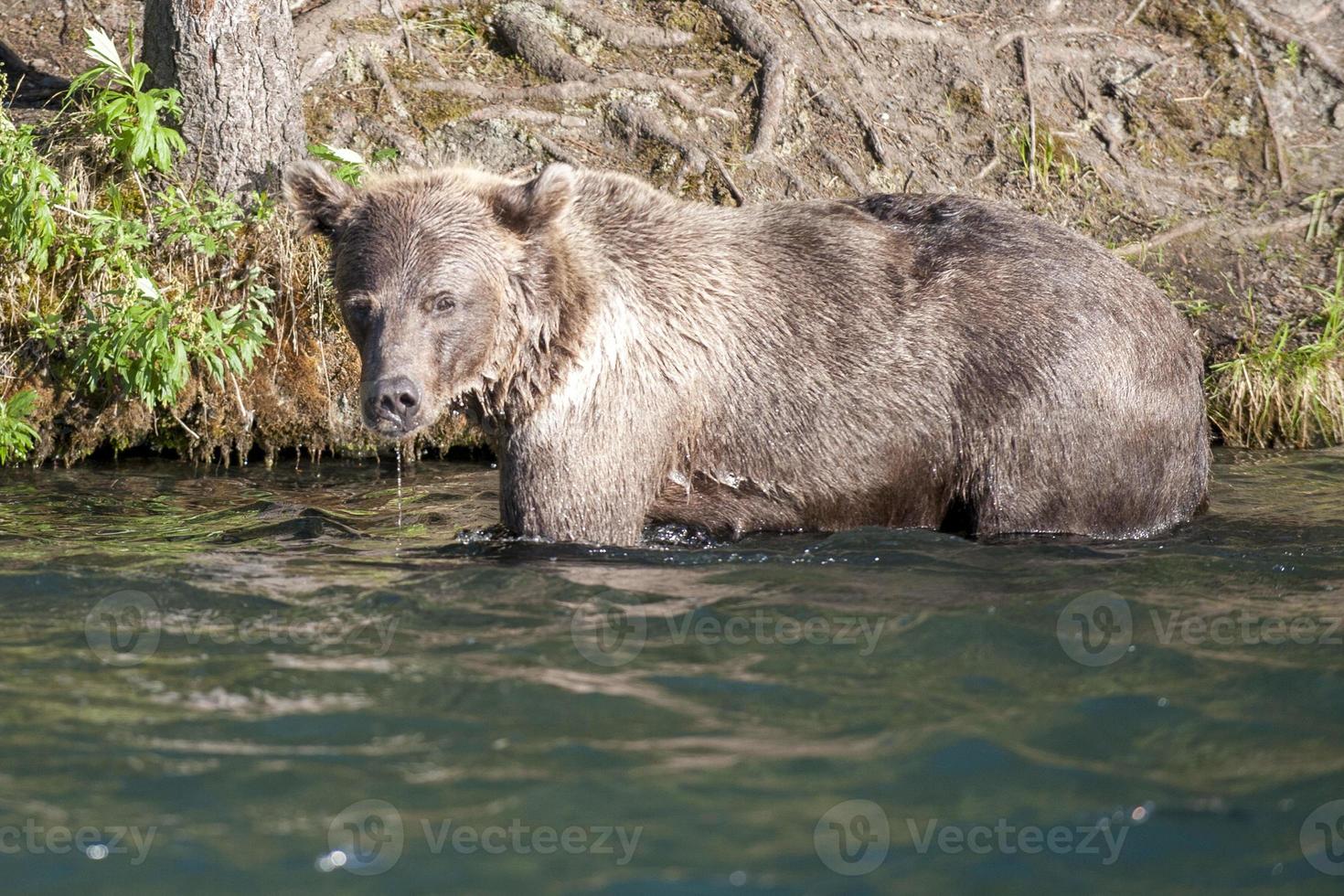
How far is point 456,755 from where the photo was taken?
427 cm

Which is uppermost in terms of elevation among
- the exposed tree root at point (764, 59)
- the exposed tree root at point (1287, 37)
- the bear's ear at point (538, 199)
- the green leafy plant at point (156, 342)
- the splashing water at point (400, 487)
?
the exposed tree root at point (1287, 37)

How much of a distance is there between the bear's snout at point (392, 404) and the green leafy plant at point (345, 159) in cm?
329

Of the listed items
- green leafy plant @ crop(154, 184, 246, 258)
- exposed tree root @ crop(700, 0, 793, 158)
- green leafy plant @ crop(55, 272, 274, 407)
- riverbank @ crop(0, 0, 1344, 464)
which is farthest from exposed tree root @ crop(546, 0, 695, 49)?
green leafy plant @ crop(55, 272, 274, 407)

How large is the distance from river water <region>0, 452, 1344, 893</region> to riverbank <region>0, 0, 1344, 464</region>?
2.57 metres

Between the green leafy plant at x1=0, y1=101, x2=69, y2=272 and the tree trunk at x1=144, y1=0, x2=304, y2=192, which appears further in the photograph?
the tree trunk at x1=144, y1=0, x2=304, y2=192

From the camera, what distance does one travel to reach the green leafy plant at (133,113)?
8.70m

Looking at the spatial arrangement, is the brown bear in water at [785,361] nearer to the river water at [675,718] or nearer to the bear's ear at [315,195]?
the bear's ear at [315,195]

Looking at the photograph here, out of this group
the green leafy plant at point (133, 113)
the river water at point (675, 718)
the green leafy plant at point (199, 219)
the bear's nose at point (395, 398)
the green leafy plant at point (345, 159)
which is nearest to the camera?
the river water at point (675, 718)

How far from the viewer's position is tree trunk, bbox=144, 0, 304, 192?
898cm

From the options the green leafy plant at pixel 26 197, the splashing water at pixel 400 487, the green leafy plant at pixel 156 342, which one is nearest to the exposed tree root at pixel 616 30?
the green leafy plant at pixel 156 342

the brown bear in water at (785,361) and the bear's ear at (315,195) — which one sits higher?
the bear's ear at (315,195)

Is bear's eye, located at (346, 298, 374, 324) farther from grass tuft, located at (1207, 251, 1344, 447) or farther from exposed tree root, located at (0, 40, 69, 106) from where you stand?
grass tuft, located at (1207, 251, 1344, 447)

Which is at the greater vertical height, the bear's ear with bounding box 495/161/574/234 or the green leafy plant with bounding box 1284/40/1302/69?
the green leafy plant with bounding box 1284/40/1302/69

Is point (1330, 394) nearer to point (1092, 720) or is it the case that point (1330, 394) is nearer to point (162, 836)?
point (1092, 720)
